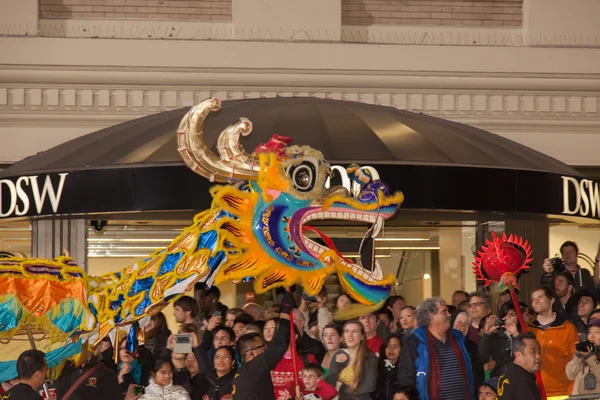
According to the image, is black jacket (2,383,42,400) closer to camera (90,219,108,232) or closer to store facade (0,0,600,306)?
store facade (0,0,600,306)

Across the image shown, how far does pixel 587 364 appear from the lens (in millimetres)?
8547

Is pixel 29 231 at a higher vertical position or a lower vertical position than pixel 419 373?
higher

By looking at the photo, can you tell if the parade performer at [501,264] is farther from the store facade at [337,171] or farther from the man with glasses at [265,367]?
the man with glasses at [265,367]

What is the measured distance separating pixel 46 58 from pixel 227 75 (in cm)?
226

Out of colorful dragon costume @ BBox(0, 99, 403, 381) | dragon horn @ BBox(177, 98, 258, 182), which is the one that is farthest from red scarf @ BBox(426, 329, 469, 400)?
dragon horn @ BBox(177, 98, 258, 182)

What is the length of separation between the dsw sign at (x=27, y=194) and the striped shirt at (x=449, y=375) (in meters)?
5.05

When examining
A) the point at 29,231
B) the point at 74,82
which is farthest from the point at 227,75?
the point at 29,231

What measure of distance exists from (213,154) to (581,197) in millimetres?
7551

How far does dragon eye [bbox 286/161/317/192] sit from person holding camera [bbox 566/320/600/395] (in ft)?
11.2

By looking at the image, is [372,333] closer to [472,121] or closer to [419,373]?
[419,373]

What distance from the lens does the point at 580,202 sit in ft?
41.5

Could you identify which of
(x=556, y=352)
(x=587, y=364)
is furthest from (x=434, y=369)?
(x=587, y=364)

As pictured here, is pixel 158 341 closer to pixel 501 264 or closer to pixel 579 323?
pixel 501 264

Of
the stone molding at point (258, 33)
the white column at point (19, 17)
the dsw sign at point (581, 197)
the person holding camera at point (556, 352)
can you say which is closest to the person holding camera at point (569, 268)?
the dsw sign at point (581, 197)
